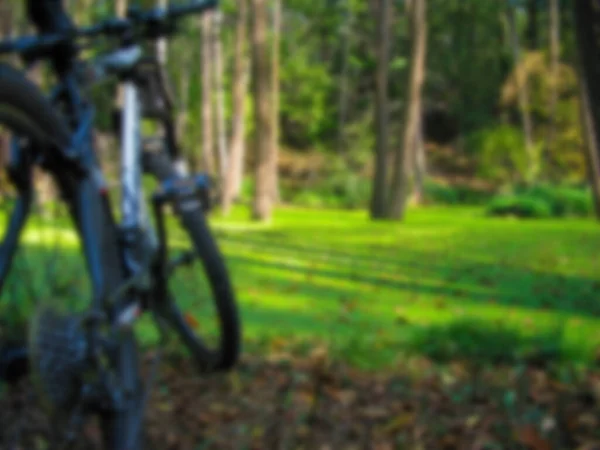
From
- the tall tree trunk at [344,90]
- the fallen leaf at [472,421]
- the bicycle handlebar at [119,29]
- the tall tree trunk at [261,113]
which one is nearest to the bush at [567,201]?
the tall tree trunk at [261,113]

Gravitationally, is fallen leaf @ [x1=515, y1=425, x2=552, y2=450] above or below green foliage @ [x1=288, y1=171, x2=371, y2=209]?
above

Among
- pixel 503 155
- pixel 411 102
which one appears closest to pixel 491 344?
pixel 411 102

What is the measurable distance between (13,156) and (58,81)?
14.2 inches

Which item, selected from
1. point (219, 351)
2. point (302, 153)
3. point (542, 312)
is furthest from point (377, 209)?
point (302, 153)

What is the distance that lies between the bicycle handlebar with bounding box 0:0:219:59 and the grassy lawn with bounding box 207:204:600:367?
1653mm

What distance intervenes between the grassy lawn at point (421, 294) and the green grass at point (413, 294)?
0.4 inches

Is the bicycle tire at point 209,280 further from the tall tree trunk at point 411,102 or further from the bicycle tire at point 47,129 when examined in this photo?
the tall tree trunk at point 411,102

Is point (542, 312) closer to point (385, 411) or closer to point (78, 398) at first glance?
point (385, 411)

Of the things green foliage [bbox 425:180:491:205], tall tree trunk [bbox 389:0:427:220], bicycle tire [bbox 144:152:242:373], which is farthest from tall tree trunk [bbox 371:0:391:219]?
bicycle tire [bbox 144:152:242:373]

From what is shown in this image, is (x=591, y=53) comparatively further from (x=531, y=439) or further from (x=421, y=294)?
(x=421, y=294)

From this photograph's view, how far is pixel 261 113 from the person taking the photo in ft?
57.8

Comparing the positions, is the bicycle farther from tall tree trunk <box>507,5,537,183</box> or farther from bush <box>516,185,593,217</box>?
tall tree trunk <box>507,5,537,183</box>

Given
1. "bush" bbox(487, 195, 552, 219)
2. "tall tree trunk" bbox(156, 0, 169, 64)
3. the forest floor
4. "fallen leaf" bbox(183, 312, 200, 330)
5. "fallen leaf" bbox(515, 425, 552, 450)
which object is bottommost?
"bush" bbox(487, 195, 552, 219)

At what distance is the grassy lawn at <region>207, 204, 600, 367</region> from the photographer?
385 cm
